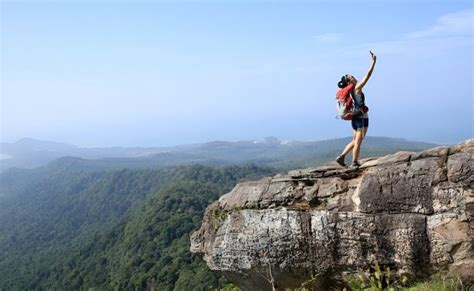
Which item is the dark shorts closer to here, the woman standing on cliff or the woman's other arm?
the woman standing on cliff

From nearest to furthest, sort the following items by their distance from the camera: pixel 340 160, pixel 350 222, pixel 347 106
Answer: pixel 350 222 → pixel 347 106 → pixel 340 160

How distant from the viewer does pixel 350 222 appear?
10.6 metres

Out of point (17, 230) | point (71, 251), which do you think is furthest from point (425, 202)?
point (17, 230)

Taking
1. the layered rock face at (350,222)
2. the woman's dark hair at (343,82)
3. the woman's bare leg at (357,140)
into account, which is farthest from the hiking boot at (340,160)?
the woman's dark hair at (343,82)

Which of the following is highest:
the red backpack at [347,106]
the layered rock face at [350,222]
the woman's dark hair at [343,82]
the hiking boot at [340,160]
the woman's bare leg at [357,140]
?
the woman's dark hair at [343,82]

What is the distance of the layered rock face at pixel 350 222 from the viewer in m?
9.88

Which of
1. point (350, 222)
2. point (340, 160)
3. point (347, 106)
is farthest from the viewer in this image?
point (340, 160)

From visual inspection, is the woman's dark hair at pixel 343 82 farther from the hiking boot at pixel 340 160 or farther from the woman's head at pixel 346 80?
the hiking boot at pixel 340 160

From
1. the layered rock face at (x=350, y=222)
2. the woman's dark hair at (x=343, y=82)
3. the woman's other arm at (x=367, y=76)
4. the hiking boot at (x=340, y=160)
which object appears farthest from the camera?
the hiking boot at (x=340, y=160)

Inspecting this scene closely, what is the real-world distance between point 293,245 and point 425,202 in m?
3.10

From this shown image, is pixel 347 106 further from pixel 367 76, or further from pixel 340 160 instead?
pixel 340 160

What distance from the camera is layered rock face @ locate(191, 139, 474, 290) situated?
32.4ft

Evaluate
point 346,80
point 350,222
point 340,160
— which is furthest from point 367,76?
point 350,222

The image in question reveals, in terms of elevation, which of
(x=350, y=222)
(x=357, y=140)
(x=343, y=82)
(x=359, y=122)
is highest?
(x=343, y=82)
